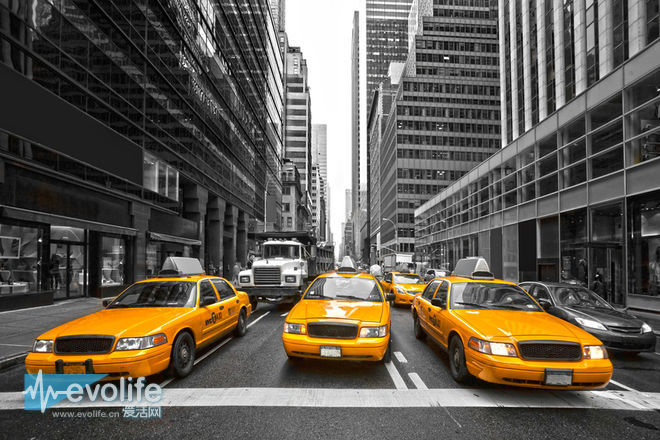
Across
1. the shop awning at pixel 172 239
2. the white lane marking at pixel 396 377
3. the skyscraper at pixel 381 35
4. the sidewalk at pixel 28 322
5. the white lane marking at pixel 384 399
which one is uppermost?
the skyscraper at pixel 381 35

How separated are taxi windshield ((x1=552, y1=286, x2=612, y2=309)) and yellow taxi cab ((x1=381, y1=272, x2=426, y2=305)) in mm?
6244

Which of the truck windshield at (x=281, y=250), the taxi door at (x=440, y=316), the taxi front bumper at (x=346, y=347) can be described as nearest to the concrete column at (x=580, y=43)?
the truck windshield at (x=281, y=250)

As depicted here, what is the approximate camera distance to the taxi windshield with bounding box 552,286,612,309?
839cm

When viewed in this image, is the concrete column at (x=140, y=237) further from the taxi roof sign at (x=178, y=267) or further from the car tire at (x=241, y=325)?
the car tire at (x=241, y=325)

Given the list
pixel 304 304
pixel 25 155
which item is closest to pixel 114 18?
pixel 25 155

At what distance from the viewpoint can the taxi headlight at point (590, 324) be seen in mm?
7312

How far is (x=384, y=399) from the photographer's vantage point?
4.84 m

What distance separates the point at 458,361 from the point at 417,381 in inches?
26.9

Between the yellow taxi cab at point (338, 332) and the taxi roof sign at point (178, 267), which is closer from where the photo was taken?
the yellow taxi cab at point (338, 332)

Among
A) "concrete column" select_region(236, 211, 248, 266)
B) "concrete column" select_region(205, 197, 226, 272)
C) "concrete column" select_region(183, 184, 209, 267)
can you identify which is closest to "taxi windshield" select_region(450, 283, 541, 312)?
"concrete column" select_region(183, 184, 209, 267)

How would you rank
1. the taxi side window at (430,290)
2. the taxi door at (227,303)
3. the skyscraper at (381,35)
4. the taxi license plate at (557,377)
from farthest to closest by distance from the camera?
the skyscraper at (381,35) → the taxi side window at (430,290) → the taxi door at (227,303) → the taxi license plate at (557,377)

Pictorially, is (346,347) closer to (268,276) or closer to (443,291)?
(443,291)

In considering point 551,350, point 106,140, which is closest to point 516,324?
point 551,350

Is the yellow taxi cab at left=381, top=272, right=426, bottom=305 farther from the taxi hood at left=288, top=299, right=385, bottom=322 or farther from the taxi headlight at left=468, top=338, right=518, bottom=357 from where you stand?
the taxi headlight at left=468, top=338, right=518, bottom=357
